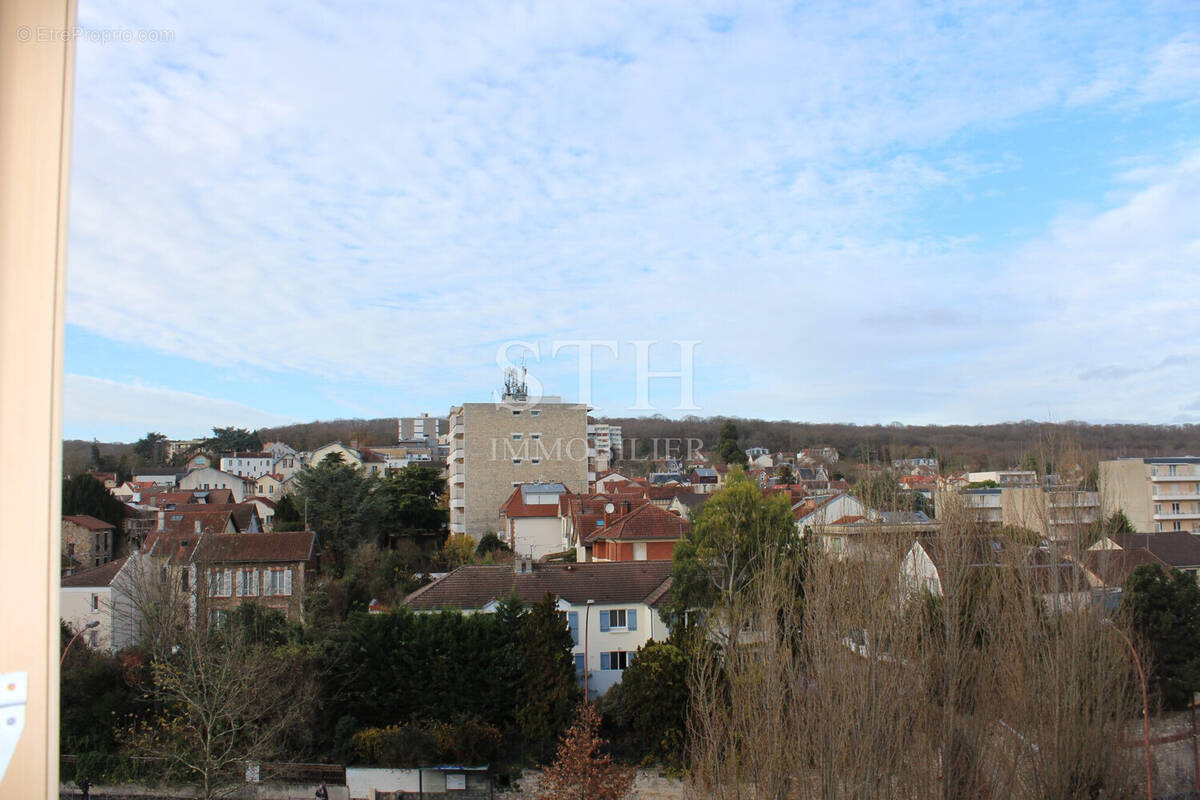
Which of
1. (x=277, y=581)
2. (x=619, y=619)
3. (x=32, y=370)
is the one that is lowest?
(x=619, y=619)

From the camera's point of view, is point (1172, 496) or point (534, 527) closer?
point (534, 527)

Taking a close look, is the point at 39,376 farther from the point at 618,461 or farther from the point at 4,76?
the point at 618,461

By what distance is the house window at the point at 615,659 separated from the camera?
12.1 metres

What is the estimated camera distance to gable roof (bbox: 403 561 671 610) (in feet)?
40.5

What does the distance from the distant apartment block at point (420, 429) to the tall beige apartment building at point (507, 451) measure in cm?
2569

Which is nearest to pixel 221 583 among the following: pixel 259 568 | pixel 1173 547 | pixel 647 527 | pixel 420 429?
pixel 259 568

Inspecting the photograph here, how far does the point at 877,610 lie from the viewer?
5.65m

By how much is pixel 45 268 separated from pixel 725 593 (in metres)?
10.8

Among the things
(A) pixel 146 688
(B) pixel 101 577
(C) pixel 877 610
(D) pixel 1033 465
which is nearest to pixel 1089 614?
(D) pixel 1033 465

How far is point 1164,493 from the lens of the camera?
2567 centimetres

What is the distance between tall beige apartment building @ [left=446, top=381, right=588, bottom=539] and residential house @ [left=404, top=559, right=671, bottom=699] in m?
11.6

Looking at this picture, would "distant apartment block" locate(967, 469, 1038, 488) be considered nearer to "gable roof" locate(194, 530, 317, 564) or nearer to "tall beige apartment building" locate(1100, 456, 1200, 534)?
"gable roof" locate(194, 530, 317, 564)

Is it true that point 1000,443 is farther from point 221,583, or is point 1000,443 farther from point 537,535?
point 537,535

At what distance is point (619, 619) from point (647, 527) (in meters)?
4.18
